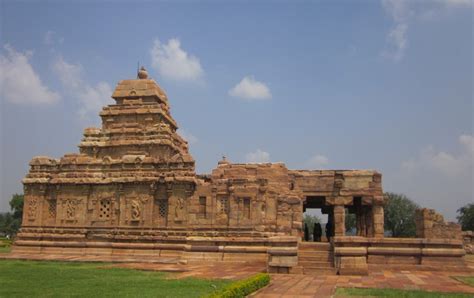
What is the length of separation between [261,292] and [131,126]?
18689 mm

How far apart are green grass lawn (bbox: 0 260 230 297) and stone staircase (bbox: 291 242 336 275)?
366 cm

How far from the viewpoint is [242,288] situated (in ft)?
31.3

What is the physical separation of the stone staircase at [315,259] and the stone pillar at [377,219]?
4835 millimetres

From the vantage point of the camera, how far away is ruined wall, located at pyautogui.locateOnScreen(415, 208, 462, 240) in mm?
21281

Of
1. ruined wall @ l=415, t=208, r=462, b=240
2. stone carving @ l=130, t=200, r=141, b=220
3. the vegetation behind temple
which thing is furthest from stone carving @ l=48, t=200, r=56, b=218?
the vegetation behind temple

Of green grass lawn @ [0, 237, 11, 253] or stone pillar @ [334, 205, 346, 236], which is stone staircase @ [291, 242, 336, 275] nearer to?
stone pillar @ [334, 205, 346, 236]

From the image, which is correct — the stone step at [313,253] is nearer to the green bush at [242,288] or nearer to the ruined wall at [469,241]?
the green bush at [242,288]

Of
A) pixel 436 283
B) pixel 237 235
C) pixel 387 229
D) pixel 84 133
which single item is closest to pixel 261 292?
pixel 436 283

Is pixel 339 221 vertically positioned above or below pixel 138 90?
below

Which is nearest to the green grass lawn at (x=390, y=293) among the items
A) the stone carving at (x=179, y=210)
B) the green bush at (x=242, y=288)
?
the green bush at (x=242, y=288)

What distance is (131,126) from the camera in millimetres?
27328

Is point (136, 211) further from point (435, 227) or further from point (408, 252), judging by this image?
point (435, 227)

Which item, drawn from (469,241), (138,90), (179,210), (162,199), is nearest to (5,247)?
(138,90)

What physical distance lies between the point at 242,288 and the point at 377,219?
12.9 m
